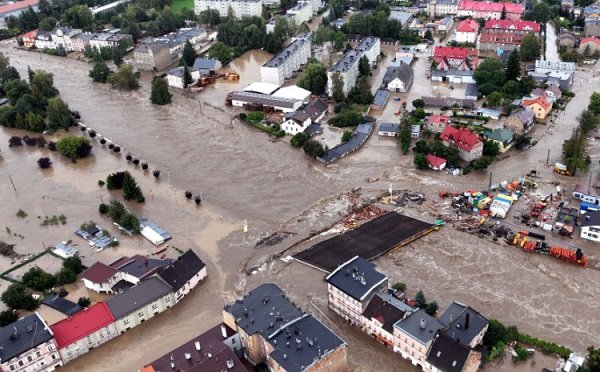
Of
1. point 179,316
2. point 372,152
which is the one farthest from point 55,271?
point 372,152

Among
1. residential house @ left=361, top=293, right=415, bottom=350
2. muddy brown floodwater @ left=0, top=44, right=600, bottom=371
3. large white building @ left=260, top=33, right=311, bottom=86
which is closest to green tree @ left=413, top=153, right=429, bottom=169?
muddy brown floodwater @ left=0, top=44, right=600, bottom=371

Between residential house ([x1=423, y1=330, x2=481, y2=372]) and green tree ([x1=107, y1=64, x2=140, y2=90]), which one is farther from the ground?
green tree ([x1=107, y1=64, x2=140, y2=90])

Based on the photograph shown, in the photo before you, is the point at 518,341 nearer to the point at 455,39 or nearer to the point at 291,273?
the point at 291,273

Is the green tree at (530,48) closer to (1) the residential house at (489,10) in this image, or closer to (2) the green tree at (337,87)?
(1) the residential house at (489,10)

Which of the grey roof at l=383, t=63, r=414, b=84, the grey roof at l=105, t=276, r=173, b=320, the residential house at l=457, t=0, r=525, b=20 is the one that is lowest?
the grey roof at l=105, t=276, r=173, b=320

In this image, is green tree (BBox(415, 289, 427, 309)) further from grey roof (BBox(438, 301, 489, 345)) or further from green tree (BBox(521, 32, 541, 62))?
green tree (BBox(521, 32, 541, 62))

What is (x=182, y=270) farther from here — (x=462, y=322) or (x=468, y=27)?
(x=468, y=27)

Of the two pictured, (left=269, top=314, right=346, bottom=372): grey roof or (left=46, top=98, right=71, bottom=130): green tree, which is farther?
(left=46, top=98, right=71, bottom=130): green tree
